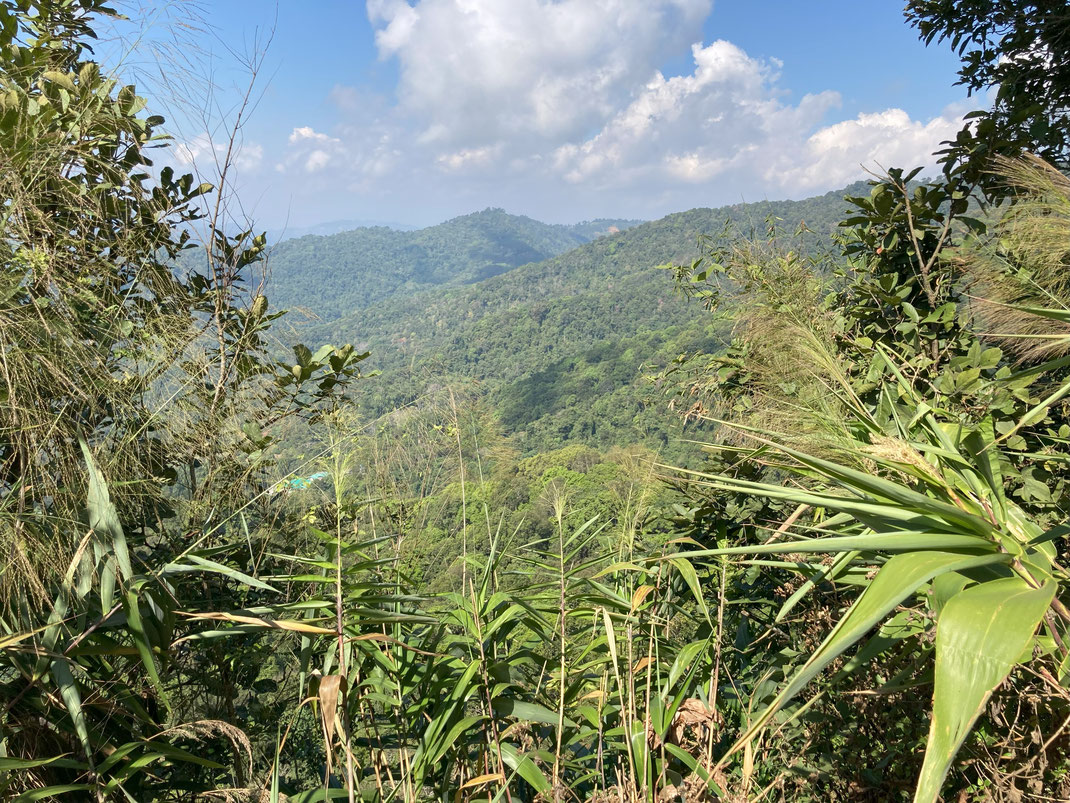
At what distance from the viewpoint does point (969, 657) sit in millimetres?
451

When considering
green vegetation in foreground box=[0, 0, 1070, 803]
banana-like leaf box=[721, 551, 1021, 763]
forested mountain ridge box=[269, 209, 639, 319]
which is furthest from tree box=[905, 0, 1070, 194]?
forested mountain ridge box=[269, 209, 639, 319]

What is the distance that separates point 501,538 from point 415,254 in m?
137

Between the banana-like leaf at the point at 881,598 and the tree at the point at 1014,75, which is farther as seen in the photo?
the tree at the point at 1014,75

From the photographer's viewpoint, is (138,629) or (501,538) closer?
(138,629)

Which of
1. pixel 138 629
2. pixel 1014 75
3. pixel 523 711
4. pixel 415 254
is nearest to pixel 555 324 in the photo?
pixel 1014 75

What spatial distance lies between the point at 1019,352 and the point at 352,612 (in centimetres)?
190

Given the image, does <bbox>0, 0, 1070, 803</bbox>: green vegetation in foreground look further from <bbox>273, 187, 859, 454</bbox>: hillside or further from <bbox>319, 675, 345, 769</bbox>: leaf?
<bbox>273, 187, 859, 454</bbox>: hillside

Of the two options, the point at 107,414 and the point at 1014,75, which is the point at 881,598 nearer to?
the point at 107,414

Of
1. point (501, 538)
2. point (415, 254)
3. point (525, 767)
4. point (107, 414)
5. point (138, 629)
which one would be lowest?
point (525, 767)

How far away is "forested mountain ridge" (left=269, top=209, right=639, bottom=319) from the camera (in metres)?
90.1

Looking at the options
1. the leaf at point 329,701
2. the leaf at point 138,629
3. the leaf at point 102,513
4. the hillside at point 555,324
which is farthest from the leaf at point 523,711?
the hillside at point 555,324

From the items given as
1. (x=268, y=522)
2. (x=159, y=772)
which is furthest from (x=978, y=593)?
(x=268, y=522)

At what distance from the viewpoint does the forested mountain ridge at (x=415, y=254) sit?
296 feet

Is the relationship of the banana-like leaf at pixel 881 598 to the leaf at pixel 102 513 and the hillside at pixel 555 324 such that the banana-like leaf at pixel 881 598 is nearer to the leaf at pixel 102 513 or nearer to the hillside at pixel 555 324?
the leaf at pixel 102 513
